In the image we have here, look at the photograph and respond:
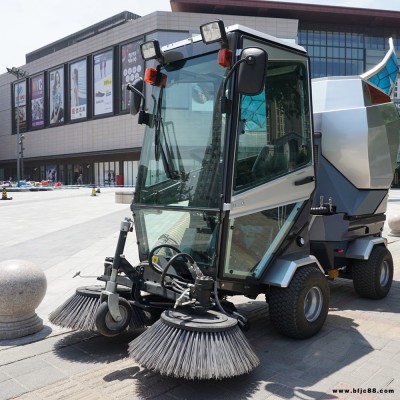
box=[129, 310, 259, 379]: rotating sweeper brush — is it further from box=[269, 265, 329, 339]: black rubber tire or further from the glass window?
box=[269, 265, 329, 339]: black rubber tire

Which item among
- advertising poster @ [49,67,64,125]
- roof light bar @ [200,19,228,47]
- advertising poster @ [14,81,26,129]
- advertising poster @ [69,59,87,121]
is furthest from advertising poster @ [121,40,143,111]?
roof light bar @ [200,19,228,47]

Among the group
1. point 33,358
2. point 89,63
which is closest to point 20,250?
point 33,358

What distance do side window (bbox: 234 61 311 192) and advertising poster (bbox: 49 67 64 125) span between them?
199 feet

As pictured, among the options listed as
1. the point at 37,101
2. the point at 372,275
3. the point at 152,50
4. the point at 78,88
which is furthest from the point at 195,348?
the point at 37,101

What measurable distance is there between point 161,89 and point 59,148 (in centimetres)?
6268

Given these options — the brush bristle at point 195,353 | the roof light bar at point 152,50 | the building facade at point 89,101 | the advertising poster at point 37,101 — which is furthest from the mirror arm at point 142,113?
the advertising poster at point 37,101

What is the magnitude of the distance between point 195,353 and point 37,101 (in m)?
68.8

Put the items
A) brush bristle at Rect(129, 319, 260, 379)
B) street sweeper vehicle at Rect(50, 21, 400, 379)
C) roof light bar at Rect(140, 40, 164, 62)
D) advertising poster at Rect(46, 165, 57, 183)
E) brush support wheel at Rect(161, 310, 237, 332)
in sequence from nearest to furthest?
brush bristle at Rect(129, 319, 260, 379), brush support wheel at Rect(161, 310, 237, 332), street sweeper vehicle at Rect(50, 21, 400, 379), roof light bar at Rect(140, 40, 164, 62), advertising poster at Rect(46, 165, 57, 183)

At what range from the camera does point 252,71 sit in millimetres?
3285

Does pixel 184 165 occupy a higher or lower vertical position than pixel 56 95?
lower

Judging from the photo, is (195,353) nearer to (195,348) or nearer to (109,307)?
(195,348)

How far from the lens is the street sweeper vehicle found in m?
3.26

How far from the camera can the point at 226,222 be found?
3.56 m

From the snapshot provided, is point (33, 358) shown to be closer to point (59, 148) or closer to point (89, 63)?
point (89, 63)
